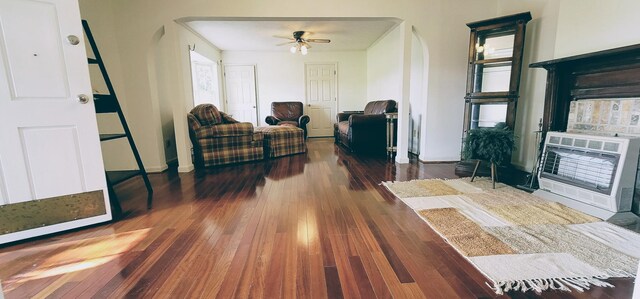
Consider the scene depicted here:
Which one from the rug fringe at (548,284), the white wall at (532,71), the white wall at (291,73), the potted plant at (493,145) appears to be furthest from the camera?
the white wall at (291,73)

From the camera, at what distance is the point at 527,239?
1.67 meters

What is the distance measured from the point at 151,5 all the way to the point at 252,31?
1.87m

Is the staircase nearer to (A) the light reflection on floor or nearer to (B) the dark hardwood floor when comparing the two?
(B) the dark hardwood floor

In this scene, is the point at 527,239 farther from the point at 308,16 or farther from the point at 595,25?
the point at 308,16

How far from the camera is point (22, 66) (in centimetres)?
172

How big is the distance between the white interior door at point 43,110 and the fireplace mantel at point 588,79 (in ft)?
12.9

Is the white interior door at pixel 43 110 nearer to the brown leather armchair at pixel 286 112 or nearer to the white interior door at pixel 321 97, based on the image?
the brown leather armchair at pixel 286 112

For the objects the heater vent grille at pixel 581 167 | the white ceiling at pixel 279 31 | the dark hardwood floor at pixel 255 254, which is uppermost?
the white ceiling at pixel 279 31

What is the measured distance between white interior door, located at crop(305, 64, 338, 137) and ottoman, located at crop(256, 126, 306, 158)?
2.36 m

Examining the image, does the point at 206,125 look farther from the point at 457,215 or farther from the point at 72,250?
the point at 457,215

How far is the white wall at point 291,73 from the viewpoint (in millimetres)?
6801

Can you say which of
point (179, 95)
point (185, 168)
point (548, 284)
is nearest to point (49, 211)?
point (185, 168)

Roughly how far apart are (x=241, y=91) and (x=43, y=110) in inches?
208

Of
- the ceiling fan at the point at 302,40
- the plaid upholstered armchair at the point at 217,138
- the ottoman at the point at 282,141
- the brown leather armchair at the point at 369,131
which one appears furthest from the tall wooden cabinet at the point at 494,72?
the plaid upholstered armchair at the point at 217,138
